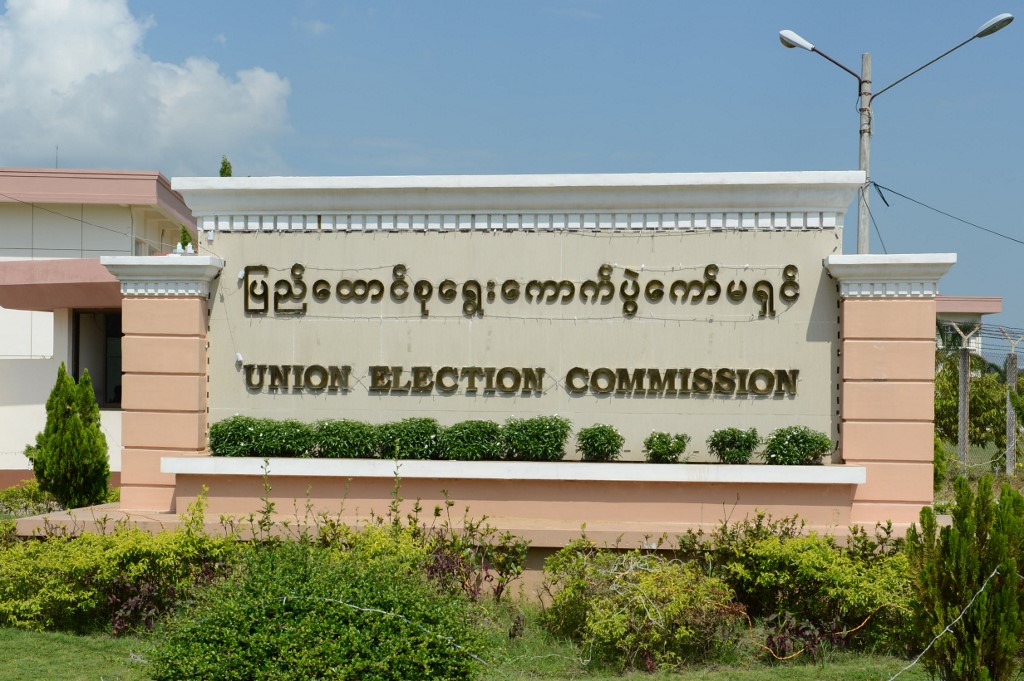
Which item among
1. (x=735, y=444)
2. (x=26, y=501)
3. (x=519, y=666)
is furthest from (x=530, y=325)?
(x=26, y=501)

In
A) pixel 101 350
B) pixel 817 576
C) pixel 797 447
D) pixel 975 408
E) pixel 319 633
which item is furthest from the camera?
pixel 101 350

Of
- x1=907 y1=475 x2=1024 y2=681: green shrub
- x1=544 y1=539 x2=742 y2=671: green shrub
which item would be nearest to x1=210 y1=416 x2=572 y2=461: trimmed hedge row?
x1=544 y1=539 x2=742 y2=671: green shrub

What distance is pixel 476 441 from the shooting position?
10266 millimetres

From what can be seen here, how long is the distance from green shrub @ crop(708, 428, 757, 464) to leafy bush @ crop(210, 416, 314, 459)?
4435 millimetres

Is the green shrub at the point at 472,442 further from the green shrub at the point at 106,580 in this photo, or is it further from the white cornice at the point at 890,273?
the white cornice at the point at 890,273

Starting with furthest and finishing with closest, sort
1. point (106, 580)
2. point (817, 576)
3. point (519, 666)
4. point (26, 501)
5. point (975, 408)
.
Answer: point (975, 408)
point (26, 501)
point (106, 580)
point (817, 576)
point (519, 666)

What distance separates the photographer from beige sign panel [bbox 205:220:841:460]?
10391 millimetres

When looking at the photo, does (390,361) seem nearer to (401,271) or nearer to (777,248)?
(401,271)

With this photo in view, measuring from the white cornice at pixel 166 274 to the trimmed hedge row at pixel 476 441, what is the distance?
5.27 feet

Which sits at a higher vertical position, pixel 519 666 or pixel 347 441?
pixel 347 441

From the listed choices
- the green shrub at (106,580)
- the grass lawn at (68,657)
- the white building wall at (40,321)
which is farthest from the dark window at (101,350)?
the grass lawn at (68,657)

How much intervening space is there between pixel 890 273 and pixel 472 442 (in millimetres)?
4735

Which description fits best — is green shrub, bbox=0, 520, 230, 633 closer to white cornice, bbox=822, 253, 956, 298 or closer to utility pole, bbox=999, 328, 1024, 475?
white cornice, bbox=822, 253, 956, 298

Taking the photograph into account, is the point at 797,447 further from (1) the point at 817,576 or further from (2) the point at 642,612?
(2) the point at 642,612
